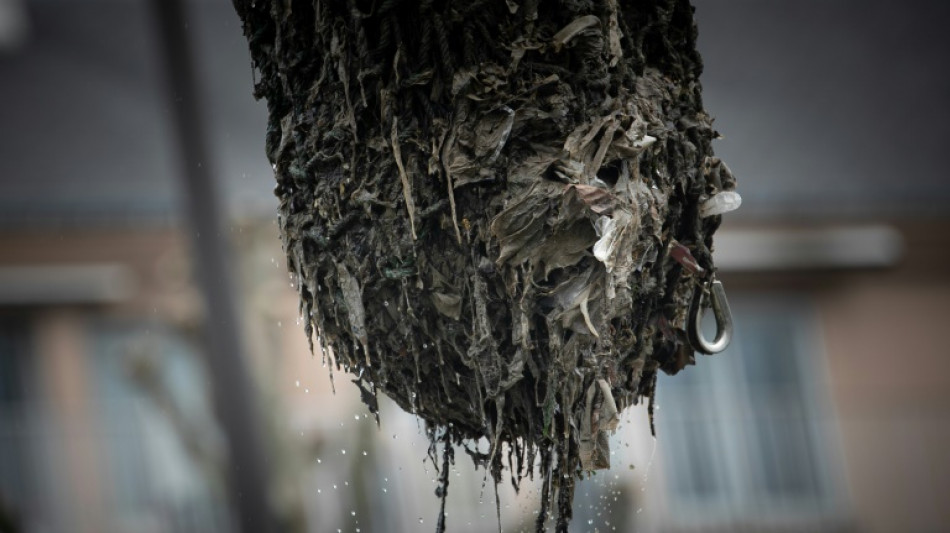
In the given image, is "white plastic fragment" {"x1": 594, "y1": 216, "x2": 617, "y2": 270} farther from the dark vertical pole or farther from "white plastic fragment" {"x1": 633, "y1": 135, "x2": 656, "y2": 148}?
the dark vertical pole

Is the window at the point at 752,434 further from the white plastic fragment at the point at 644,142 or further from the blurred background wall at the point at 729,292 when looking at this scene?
the white plastic fragment at the point at 644,142

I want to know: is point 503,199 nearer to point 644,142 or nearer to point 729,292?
point 644,142

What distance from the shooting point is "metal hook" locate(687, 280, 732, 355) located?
5.69 feet

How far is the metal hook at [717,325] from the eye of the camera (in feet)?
5.69

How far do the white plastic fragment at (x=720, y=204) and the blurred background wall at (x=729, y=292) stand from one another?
5.72 m

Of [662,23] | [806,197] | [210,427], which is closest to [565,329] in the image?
[662,23]

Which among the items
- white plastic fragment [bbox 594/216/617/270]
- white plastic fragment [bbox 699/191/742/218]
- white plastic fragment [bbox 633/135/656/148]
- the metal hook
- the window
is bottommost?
the window

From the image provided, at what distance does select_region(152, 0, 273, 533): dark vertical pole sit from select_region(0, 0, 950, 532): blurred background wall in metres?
3.36

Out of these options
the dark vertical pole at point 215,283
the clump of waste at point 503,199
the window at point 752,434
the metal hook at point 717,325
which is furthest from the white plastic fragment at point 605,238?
the window at point 752,434

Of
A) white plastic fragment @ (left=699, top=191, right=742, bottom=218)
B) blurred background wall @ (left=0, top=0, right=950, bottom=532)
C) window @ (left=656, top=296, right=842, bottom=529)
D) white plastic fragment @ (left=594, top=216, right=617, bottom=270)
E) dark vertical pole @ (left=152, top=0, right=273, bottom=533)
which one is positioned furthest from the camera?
window @ (left=656, top=296, right=842, bottom=529)

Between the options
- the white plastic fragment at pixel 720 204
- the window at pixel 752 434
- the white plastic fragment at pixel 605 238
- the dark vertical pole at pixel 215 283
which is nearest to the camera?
the white plastic fragment at pixel 605 238

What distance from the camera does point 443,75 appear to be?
1.62 metres

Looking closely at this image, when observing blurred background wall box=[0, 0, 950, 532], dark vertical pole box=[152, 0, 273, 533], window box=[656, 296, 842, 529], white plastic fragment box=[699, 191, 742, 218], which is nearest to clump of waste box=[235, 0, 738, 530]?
white plastic fragment box=[699, 191, 742, 218]

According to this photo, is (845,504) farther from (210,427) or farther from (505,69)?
(505,69)
